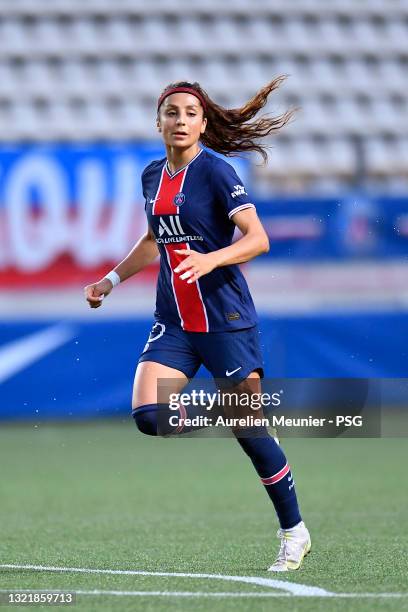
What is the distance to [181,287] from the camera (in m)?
4.86

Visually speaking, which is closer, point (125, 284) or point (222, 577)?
point (222, 577)

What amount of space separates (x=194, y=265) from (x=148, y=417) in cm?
76

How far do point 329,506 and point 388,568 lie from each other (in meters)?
2.31

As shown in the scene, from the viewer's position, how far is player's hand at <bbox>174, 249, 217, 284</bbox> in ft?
14.3

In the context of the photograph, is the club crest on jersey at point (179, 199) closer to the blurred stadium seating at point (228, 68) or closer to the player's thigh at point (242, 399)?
the player's thigh at point (242, 399)

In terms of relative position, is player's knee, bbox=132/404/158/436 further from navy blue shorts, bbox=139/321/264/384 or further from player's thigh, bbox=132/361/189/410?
navy blue shorts, bbox=139/321/264/384

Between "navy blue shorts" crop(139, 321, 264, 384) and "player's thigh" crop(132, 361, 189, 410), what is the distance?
25 mm

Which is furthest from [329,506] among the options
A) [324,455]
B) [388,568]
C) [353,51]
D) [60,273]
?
[353,51]

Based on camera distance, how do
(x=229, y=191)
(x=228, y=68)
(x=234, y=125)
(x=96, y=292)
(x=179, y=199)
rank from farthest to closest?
1. (x=228, y=68)
2. (x=96, y=292)
3. (x=234, y=125)
4. (x=179, y=199)
5. (x=229, y=191)

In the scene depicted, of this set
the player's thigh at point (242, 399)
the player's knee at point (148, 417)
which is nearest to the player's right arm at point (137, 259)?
the player's knee at point (148, 417)

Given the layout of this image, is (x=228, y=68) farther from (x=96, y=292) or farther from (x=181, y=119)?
(x=181, y=119)

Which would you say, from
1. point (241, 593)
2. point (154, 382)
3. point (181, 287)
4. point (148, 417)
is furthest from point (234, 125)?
point (241, 593)

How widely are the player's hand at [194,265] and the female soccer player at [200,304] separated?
310mm

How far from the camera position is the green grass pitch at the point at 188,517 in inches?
170
